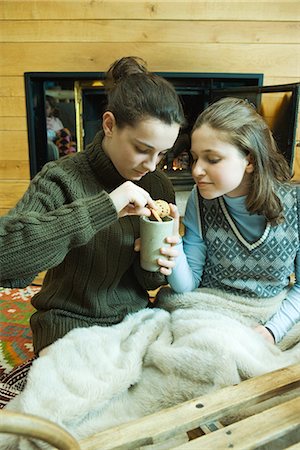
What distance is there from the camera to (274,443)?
28.8 inches

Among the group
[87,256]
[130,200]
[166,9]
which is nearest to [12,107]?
[166,9]

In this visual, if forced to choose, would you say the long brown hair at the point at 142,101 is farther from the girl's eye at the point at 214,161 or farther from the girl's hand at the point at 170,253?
the girl's hand at the point at 170,253

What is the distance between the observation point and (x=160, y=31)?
2523mm

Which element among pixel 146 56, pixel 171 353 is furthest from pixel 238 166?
pixel 146 56

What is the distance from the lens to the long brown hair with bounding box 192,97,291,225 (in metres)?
0.99

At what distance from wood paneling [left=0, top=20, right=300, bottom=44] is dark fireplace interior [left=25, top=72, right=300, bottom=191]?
0.22 metres

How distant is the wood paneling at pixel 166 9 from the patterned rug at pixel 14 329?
1.69 m

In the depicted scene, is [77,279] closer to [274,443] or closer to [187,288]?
[187,288]

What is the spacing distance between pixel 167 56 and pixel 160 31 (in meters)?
0.15

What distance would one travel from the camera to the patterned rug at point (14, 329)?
143 cm

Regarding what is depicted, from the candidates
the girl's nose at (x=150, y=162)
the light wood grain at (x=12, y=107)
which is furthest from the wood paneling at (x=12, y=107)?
the girl's nose at (x=150, y=162)

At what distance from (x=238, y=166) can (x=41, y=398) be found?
67 cm

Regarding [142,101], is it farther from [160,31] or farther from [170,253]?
[160,31]

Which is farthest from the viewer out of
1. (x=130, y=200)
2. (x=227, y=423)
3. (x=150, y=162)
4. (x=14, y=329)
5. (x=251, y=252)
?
(x=14, y=329)
